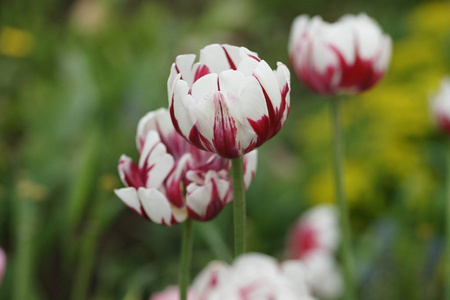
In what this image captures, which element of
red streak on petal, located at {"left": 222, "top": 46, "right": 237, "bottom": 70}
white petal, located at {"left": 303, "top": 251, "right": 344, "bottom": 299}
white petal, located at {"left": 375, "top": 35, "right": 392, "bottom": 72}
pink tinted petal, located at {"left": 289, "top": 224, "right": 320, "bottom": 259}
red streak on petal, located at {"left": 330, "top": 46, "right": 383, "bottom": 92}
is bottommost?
white petal, located at {"left": 303, "top": 251, "right": 344, "bottom": 299}

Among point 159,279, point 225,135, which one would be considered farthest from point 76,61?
point 225,135

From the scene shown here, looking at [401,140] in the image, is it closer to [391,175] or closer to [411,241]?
[391,175]

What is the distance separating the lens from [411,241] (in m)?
1.38

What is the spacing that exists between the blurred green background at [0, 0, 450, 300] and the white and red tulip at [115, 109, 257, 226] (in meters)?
0.30

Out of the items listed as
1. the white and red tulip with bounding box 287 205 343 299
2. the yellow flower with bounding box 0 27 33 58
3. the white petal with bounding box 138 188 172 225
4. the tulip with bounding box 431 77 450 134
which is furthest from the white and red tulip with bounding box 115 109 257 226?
the yellow flower with bounding box 0 27 33 58

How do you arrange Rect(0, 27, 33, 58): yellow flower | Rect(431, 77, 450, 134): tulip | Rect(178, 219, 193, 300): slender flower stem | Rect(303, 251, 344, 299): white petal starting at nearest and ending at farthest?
Rect(178, 219, 193, 300): slender flower stem
Rect(431, 77, 450, 134): tulip
Rect(303, 251, 344, 299): white petal
Rect(0, 27, 33, 58): yellow flower

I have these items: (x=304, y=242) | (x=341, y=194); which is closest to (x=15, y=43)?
(x=304, y=242)

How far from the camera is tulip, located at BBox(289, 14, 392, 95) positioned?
843 millimetres

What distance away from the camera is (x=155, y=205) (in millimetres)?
535

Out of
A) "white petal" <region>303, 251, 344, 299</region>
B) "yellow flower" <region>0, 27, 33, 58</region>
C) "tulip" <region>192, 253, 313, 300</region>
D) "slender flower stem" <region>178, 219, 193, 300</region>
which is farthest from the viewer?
"yellow flower" <region>0, 27, 33, 58</region>

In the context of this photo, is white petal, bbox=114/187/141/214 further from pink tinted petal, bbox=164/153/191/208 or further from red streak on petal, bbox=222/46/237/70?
red streak on petal, bbox=222/46/237/70

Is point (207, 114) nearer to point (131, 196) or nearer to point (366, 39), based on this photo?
point (131, 196)

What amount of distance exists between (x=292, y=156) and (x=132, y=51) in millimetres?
739

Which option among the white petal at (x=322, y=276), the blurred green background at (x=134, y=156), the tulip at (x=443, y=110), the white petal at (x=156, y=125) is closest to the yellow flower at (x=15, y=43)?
the blurred green background at (x=134, y=156)
